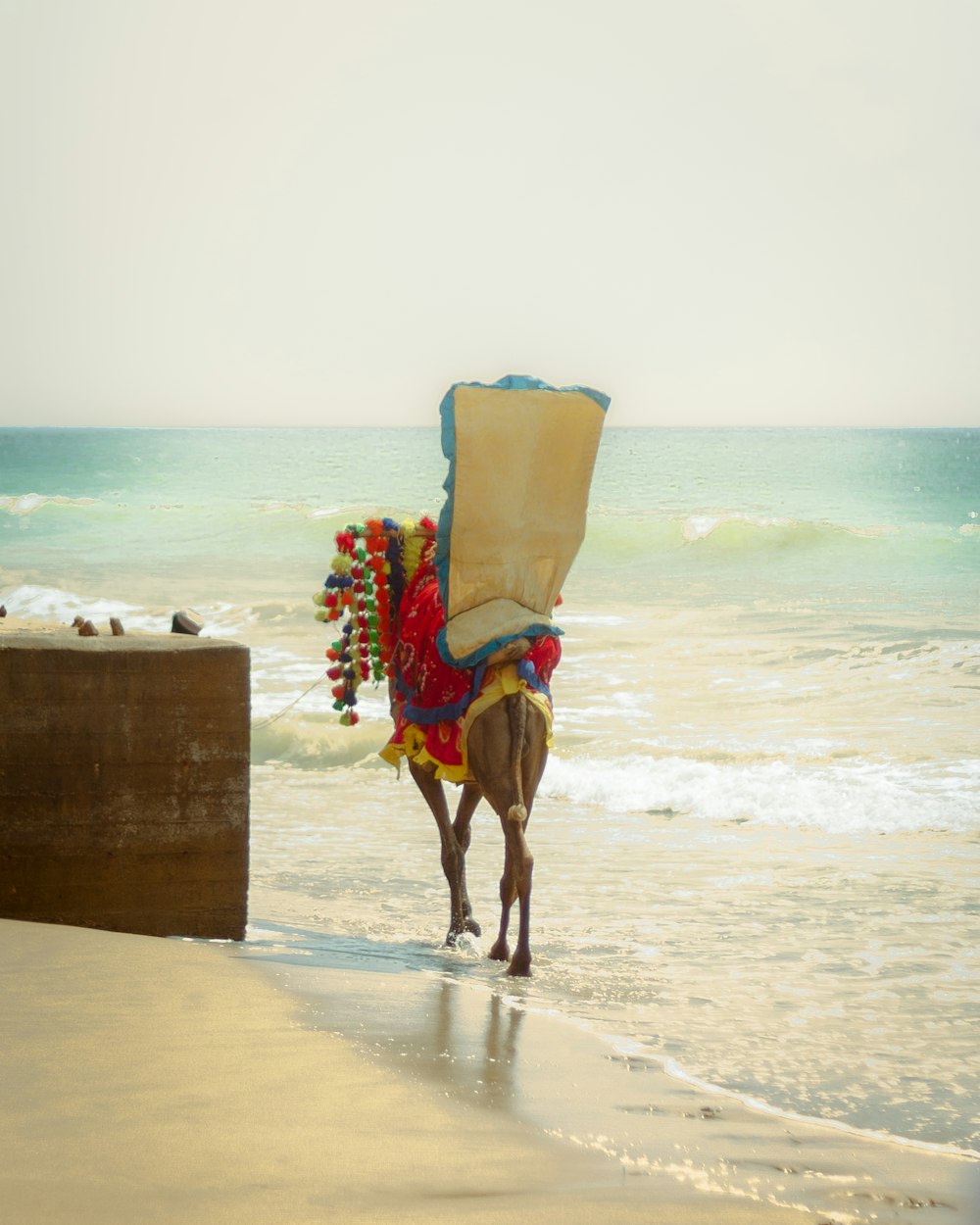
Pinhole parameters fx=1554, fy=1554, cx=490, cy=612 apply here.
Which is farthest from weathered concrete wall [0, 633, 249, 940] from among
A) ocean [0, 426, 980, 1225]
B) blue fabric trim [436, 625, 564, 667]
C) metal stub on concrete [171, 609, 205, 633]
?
blue fabric trim [436, 625, 564, 667]

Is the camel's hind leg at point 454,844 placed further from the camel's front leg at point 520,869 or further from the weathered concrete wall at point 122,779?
the weathered concrete wall at point 122,779

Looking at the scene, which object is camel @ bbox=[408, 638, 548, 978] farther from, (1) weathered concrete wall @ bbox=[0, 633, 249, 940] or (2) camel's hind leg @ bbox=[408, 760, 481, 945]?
(1) weathered concrete wall @ bbox=[0, 633, 249, 940]

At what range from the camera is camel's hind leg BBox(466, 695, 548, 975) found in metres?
5.62

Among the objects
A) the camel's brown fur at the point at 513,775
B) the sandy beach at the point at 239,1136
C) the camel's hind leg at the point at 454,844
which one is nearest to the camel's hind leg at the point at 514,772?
the camel's brown fur at the point at 513,775

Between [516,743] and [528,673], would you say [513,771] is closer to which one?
[516,743]

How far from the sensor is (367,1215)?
299 cm

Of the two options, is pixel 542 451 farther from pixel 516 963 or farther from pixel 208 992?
pixel 208 992

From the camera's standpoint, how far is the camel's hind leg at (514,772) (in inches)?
221

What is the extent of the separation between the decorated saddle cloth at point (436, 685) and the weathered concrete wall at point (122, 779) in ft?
2.83

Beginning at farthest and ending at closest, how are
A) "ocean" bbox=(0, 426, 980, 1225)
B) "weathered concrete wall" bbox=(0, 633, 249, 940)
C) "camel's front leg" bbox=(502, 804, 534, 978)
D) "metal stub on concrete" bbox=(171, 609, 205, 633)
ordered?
"metal stub on concrete" bbox=(171, 609, 205, 633), "camel's front leg" bbox=(502, 804, 534, 978), "weathered concrete wall" bbox=(0, 633, 249, 940), "ocean" bbox=(0, 426, 980, 1225)

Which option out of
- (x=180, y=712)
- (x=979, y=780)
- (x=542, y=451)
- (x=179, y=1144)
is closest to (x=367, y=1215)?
(x=179, y=1144)

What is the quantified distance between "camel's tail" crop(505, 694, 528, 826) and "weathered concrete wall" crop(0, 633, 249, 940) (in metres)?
0.96

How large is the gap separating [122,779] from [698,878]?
11.5 ft

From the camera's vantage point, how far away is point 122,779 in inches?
208
